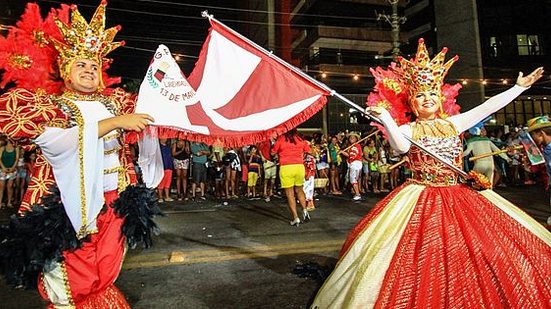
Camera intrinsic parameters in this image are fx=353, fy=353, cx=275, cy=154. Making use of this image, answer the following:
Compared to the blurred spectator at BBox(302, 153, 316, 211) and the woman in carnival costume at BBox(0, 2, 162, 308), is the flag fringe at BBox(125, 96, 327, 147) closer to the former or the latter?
the woman in carnival costume at BBox(0, 2, 162, 308)

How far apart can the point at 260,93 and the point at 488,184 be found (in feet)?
6.56

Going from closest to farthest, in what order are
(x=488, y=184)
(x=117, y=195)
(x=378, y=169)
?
(x=117, y=195)
(x=488, y=184)
(x=378, y=169)

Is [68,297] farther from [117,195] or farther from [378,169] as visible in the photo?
[378,169]

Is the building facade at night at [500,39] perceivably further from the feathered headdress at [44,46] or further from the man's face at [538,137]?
the feathered headdress at [44,46]

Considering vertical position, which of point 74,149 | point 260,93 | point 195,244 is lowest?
point 195,244

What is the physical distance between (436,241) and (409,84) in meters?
1.56

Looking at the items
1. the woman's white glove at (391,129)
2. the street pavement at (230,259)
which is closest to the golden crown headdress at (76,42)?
the woman's white glove at (391,129)

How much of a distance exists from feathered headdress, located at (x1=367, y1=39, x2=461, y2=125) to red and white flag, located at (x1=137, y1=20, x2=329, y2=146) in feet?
3.08

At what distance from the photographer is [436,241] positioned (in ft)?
8.25

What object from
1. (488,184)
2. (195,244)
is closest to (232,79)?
(488,184)

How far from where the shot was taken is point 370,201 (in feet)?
32.4

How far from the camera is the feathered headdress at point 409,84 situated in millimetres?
3256

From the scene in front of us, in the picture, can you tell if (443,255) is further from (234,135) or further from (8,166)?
(8,166)

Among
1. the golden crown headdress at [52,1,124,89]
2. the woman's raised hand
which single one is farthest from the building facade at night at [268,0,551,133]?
the golden crown headdress at [52,1,124,89]
